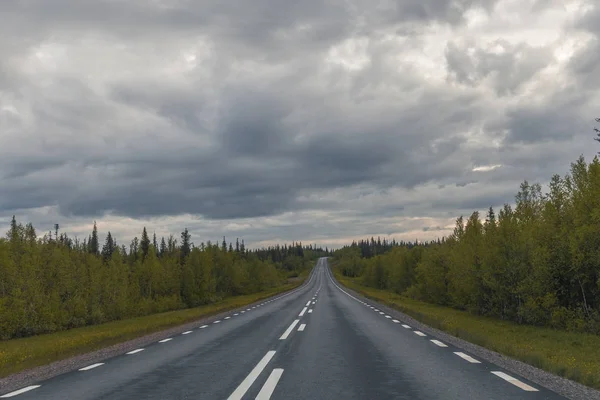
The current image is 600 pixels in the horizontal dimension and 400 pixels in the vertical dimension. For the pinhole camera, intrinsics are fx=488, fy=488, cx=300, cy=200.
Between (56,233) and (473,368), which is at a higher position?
(56,233)

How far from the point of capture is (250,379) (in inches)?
336

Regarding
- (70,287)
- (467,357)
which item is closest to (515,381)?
(467,357)

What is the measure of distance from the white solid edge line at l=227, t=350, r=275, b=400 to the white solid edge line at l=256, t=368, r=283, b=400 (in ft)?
0.86

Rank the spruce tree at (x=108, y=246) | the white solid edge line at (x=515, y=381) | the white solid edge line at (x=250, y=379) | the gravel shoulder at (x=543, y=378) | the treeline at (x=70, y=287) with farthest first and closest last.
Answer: the spruce tree at (x=108, y=246)
the treeline at (x=70, y=287)
the white solid edge line at (x=515, y=381)
the gravel shoulder at (x=543, y=378)
the white solid edge line at (x=250, y=379)

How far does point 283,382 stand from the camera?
8.23m

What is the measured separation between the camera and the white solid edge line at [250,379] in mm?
7246

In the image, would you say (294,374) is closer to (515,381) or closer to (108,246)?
(515,381)

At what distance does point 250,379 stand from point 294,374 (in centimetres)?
92

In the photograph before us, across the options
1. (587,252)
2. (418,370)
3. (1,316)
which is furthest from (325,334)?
(1,316)

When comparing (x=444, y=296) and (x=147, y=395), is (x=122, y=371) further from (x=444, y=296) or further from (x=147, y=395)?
(x=444, y=296)

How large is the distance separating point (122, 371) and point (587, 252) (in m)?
21.7

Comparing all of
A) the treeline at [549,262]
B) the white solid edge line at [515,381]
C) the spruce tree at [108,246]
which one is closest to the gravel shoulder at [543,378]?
the white solid edge line at [515,381]

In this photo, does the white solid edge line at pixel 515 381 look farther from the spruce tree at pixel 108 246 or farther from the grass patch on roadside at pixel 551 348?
the spruce tree at pixel 108 246

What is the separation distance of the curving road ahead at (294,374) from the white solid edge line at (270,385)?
0.02m
